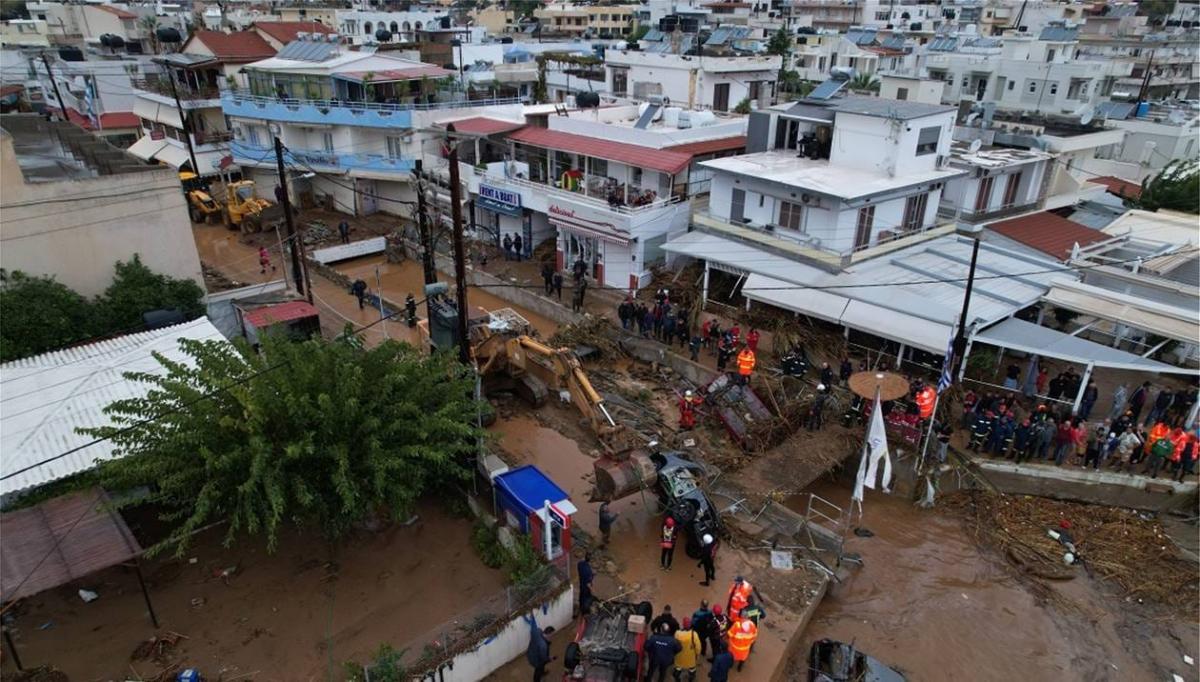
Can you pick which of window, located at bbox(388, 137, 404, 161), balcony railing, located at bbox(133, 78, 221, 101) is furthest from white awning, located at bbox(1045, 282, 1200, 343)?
balcony railing, located at bbox(133, 78, 221, 101)

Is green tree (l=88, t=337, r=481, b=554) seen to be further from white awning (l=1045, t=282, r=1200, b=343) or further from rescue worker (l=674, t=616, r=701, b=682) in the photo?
white awning (l=1045, t=282, r=1200, b=343)

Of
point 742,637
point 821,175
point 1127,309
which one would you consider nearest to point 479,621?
point 742,637

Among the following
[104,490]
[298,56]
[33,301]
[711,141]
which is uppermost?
[298,56]

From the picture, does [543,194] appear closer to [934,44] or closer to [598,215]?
[598,215]

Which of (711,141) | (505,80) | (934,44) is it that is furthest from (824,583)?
(934,44)

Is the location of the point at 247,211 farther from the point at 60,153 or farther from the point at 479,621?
the point at 479,621

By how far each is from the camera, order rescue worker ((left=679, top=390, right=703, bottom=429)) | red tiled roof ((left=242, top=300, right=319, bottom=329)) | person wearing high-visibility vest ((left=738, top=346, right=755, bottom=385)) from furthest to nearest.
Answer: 1. red tiled roof ((left=242, top=300, right=319, bottom=329))
2. rescue worker ((left=679, top=390, right=703, bottom=429))
3. person wearing high-visibility vest ((left=738, top=346, right=755, bottom=385))

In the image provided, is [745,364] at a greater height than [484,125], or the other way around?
[484,125]
